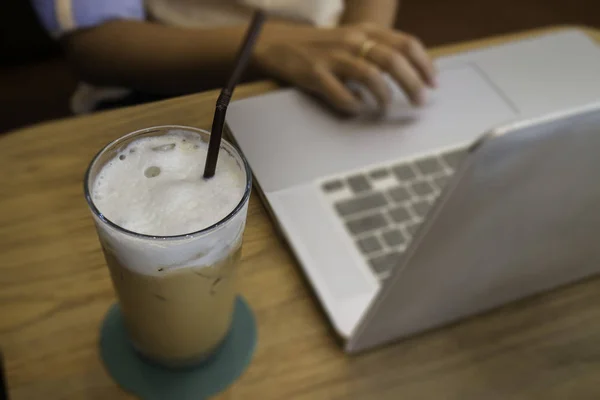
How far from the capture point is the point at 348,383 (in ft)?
1.35

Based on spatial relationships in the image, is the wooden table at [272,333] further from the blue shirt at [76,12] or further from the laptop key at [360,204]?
the blue shirt at [76,12]

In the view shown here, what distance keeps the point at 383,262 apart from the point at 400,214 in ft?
0.19

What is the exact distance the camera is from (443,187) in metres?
0.32

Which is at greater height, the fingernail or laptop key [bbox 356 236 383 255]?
the fingernail

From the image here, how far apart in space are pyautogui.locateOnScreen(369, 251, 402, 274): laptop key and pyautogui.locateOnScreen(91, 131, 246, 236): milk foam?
0.15 m

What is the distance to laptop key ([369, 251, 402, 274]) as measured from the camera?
47 cm

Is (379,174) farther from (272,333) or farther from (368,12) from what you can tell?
(368,12)

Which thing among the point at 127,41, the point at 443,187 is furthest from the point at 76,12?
the point at 443,187

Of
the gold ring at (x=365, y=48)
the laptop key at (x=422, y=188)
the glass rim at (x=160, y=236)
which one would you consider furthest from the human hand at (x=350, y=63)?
the glass rim at (x=160, y=236)

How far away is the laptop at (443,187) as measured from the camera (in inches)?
12.8

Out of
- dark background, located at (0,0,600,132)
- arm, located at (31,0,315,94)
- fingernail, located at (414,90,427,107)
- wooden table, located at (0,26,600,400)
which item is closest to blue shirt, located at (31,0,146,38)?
arm, located at (31,0,315,94)

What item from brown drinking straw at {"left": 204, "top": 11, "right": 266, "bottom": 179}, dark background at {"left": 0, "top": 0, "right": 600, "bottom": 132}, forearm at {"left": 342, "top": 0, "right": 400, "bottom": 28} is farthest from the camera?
dark background at {"left": 0, "top": 0, "right": 600, "bottom": 132}

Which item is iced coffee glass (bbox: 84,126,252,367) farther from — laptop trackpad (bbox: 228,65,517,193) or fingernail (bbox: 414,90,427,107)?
fingernail (bbox: 414,90,427,107)

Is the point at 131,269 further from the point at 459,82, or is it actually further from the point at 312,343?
the point at 459,82
